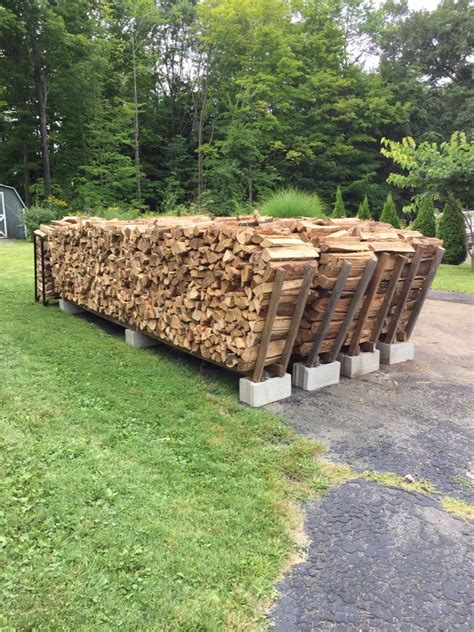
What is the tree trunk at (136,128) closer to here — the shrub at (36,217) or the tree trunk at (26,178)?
the tree trunk at (26,178)

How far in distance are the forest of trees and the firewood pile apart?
41.2 ft

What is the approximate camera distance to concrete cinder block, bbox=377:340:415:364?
461 centimetres

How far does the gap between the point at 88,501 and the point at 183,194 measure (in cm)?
1972

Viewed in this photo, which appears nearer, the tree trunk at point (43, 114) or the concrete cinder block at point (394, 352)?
the concrete cinder block at point (394, 352)

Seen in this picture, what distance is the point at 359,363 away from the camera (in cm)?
427

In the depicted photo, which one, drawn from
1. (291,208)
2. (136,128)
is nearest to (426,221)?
(291,208)

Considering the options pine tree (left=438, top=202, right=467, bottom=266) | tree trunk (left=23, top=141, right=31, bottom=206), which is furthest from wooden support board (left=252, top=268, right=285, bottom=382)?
tree trunk (left=23, top=141, right=31, bottom=206)

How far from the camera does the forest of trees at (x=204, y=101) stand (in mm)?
18609

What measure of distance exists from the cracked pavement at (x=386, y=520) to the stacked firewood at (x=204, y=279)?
2.23ft

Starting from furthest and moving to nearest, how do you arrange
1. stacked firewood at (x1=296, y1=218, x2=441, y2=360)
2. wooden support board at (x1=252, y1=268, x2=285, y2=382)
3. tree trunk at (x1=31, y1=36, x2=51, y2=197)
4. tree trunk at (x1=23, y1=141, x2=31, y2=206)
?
tree trunk at (x1=23, y1=141, x2=31, y2=206) → tree trunk at (x1=31, y1=36, x2=51, y2=197) → stacked firewood at (x1=296, y1=218, x2=441, y2=360) → wooden support board at (x1=252, y1=268, x2=285, y2=382)

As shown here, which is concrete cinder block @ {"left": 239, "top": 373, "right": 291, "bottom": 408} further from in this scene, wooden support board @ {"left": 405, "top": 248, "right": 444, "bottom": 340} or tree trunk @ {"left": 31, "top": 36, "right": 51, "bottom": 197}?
tree trunk @ {"left": 31, "top": 36, "right": 51, "bottom": 197}

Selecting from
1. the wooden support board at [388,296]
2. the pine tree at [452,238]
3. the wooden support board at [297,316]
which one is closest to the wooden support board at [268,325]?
the wooden support board at [297,316]

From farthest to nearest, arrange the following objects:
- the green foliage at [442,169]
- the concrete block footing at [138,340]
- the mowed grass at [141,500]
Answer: the green foliage at [442,169] → the concrete block footing at [138,340] → the mowed grass at [141,500]

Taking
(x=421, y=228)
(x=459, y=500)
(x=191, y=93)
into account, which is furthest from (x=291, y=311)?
(x=191, y=93)
